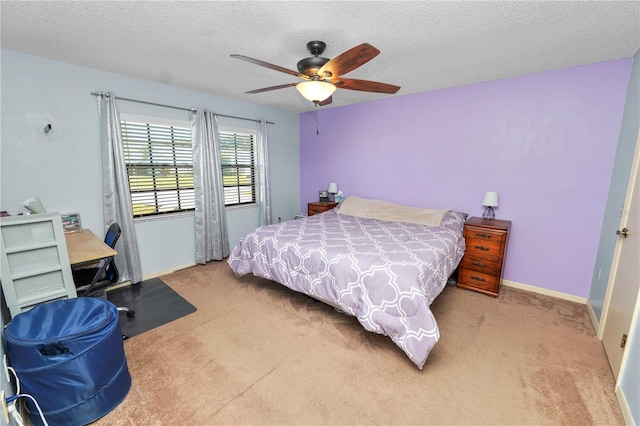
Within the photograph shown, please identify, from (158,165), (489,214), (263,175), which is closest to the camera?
(489,214)

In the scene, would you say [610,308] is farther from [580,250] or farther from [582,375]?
[580,250]

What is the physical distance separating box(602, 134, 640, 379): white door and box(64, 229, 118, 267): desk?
12.0ft

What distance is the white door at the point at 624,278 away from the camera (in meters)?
1.80

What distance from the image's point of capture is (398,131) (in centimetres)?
398

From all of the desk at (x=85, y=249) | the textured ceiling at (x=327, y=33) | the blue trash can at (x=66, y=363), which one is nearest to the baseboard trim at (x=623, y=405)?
the textured ceiling at (x=327, y=33)

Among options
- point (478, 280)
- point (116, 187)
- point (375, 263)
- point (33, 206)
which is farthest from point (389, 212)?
point (33, 206)

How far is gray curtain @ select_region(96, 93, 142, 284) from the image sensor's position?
2.94 metres

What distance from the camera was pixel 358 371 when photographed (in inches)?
75.2

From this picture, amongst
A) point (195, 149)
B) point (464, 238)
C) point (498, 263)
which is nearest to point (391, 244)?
point (464, 238)

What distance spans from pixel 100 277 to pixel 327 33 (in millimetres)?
2715

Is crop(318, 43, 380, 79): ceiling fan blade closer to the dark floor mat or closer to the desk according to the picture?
the desk

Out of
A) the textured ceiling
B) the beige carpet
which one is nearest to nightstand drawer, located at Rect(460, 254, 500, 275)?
the beige carpet

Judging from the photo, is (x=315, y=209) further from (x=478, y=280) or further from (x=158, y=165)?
(x=478, y=280)

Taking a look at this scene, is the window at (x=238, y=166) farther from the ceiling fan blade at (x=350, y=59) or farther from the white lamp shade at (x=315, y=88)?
the ceiling fan blade at (x=350, y=59)
